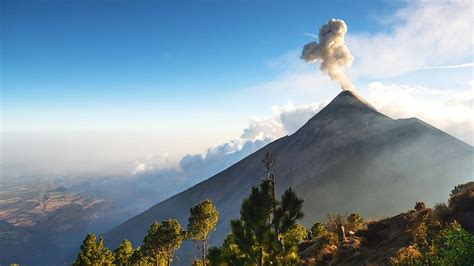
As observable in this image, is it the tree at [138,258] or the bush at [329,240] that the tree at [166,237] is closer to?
the tree at [138,258]

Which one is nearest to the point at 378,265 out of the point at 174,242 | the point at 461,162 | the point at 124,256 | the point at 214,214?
the point at 214,214

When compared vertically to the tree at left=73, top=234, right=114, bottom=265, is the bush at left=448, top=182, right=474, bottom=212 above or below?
below

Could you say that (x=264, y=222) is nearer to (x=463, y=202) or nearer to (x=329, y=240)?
(x=463, y=202)

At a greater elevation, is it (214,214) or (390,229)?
(214,214)

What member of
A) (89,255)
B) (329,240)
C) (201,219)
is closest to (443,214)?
(329,240)

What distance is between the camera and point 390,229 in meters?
39.8

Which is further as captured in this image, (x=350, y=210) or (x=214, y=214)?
(x=350, y=210)

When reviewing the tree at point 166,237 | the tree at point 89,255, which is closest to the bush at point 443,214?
the tree at point 89,255

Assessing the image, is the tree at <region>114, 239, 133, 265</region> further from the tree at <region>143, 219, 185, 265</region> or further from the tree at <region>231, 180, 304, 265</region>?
the tree at <region>231, 180, 304, 265</region>

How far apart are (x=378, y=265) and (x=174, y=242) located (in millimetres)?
50397

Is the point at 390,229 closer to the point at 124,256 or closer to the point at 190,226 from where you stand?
the point at 190,226

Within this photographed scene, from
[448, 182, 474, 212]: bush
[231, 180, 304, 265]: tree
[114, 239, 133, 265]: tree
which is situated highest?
[114, 239, 133, 265]: tree

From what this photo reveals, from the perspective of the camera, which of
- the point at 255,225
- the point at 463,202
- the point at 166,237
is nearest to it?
the point at 255,225

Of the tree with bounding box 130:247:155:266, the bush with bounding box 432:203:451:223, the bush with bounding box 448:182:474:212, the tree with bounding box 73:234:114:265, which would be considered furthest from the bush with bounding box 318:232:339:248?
the tree with bounding box 130:247:155:266
